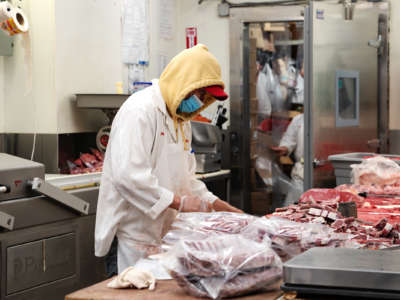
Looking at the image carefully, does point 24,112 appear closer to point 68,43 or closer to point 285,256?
point 68,43

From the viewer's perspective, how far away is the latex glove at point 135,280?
1.54 metres

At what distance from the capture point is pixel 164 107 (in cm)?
290

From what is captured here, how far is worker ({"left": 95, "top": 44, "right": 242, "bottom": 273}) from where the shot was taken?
266 centimetres

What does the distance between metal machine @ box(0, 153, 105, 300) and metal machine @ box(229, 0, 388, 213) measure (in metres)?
1.79

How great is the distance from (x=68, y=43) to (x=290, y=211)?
243 centimetres

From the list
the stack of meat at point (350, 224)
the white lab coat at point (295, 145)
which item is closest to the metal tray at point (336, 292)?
the stack of meat at point (350, 224)

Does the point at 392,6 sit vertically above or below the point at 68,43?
above

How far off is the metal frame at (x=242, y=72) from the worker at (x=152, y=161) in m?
3.04

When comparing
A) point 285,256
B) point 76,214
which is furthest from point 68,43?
point 285,256

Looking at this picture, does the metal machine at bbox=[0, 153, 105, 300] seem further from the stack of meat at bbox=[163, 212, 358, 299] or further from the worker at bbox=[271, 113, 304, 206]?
the worker at bbox=[271, 113, 304, 206]

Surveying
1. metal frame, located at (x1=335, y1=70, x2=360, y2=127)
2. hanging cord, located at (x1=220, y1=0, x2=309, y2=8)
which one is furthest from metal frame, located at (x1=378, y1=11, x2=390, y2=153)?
hanging cord, located at (x1=220, y1=0, x2=309, y2=8)

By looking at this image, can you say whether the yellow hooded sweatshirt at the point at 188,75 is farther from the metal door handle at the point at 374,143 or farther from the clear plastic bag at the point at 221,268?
the metal door handle at the point at 374,143

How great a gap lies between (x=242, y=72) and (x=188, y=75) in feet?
10.8

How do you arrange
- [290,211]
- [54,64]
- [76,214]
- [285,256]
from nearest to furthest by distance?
[285,256], [290,211], [76,214], [54,64]
